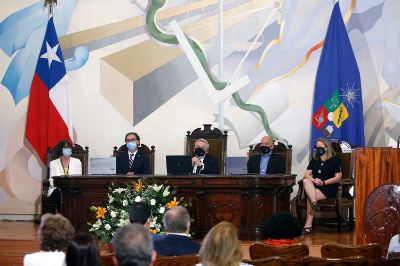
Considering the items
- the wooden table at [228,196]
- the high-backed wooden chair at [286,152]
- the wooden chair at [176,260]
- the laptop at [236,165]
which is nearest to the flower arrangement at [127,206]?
the wooden table at [228,196]

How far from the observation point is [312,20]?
34.7 ft

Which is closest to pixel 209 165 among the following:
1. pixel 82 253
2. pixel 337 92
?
pixel 337 92

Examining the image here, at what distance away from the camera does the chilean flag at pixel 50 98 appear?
424 inches

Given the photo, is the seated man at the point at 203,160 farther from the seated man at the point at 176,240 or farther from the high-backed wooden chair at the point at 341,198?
the seated man at the point at 176,240

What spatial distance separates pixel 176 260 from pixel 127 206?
3474mm

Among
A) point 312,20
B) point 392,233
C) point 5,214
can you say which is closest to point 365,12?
point 312,20

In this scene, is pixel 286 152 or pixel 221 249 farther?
pixel 286 152

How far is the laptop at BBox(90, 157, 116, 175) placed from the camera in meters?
9.78

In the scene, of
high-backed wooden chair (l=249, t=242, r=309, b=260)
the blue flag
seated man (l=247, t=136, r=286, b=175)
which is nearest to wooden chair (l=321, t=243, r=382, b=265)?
high-backed wooden chair (l=249, t=242, r=309, b=260)

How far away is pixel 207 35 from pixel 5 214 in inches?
147

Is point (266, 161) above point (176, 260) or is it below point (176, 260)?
above

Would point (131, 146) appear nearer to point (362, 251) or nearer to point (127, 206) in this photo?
point (127, 206)

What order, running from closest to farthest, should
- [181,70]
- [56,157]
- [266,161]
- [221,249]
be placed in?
[221,249]
[266,161]
[56,157]
[181,70]

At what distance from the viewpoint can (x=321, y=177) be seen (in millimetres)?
9461
